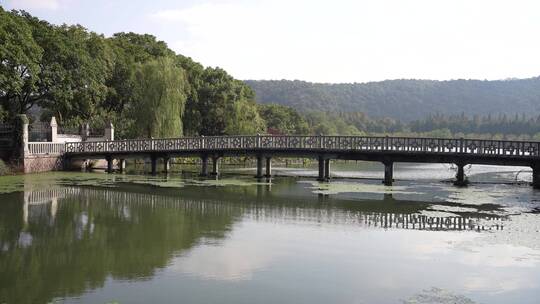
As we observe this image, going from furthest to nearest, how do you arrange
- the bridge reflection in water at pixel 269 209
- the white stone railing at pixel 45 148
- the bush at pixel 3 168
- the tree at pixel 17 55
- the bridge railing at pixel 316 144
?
the white stone railing at pixel 45 148, the tree at pixel 17 55, the bush at pixel 3 168, the bridge railing at pixel 316 144, the bridge reflection in water at pixel 269 209

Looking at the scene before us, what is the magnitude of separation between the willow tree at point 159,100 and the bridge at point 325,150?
6.82 meters

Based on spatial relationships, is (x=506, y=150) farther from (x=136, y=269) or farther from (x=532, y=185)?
(x=136, y=269)

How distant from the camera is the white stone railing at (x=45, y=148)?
129 ft

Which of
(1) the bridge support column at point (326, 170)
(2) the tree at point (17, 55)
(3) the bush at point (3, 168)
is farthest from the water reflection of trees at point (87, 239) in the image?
(1) the bridge support column at point (326, 170)

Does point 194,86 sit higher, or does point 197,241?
point 194,86

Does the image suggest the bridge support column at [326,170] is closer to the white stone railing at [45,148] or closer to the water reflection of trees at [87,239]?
the water reflection of trees at [87,239]

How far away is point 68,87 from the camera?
1729 inches

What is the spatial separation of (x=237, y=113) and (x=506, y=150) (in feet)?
115

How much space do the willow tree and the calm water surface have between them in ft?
70.6

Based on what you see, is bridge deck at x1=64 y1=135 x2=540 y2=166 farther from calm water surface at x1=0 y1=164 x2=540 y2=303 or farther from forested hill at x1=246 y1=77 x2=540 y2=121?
forested hill at x1=246 y1=77 x2=540 y2=121

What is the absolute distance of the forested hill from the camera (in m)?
173

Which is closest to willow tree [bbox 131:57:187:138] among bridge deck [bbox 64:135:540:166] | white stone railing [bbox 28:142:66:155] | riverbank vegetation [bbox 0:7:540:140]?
riverbank vegetation [bbox 0:7:540:140]

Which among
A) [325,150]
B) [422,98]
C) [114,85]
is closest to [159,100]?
[114,85]

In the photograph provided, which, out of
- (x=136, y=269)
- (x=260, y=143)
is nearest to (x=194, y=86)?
(x=260, y=143)
